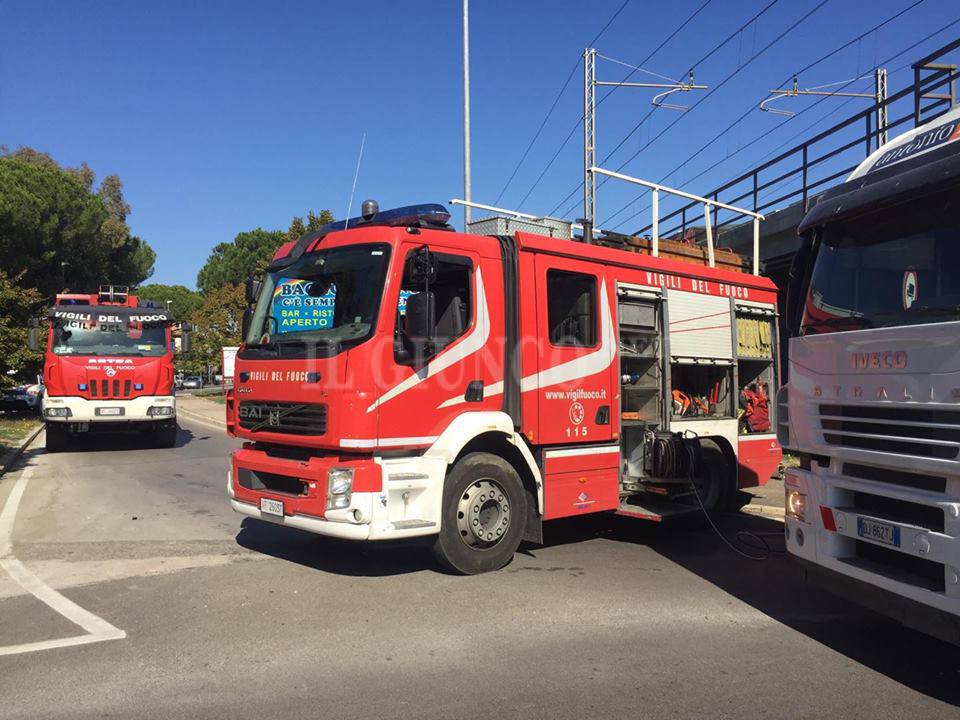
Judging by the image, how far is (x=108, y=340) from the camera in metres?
14.4

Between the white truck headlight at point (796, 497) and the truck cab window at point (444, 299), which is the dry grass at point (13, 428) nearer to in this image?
the truck cab window at point (444, 299)

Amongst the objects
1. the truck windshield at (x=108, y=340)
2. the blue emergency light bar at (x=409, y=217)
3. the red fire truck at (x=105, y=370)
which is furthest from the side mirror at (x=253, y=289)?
the truck windshield at (x=108, y=340)

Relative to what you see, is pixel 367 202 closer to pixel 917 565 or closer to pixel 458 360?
pixel 458 360

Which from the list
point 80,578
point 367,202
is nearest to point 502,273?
point 367,202

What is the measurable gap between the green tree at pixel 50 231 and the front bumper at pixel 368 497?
2276 centimetres

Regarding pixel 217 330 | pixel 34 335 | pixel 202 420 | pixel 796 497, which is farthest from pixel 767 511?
pixel 217 330

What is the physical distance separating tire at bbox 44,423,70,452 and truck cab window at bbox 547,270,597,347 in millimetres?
12032

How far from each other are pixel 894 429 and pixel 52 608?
5.81 meters

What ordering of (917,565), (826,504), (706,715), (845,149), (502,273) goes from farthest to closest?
1. (845,149)
2. (502,273)
3. (826,504)
4. (917,565)
5. (706,715)

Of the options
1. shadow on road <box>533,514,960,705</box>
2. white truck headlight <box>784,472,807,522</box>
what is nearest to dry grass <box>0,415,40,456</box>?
shadow on road <box>533,514,960,705</box>

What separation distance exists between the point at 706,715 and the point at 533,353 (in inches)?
140

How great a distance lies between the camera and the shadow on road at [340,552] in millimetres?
6297

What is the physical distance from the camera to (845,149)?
12.0m

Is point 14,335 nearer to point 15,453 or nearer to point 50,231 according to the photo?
point 15,453
